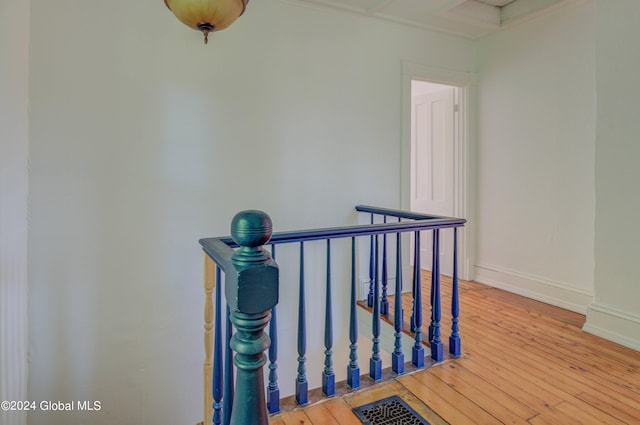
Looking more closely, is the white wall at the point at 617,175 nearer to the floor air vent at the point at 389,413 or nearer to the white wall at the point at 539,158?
the white wall at the point at 539,158

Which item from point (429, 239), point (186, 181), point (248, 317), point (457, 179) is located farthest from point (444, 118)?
point (248, 317)

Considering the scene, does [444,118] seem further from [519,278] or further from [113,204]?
[113,204]

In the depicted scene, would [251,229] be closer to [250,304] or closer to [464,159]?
[250,304]

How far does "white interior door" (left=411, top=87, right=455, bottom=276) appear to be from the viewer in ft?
13.2

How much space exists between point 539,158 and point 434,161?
1.16 metres

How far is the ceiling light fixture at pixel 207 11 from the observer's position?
166 cm

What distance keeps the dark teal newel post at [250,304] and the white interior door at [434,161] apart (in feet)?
11.4

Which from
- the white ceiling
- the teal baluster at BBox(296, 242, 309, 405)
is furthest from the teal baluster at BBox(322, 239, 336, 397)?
the white ceiling

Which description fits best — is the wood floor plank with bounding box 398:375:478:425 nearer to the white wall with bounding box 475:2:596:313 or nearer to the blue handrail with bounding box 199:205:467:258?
the blue handrail with bounding box 199:205:467:258

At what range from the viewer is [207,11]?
168 cm

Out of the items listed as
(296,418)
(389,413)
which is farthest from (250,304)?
(389,413)

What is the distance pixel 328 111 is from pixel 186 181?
4.39ft

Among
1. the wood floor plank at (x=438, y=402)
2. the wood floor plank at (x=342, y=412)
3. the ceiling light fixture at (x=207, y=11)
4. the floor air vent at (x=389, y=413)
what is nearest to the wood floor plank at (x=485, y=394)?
the wood floor plank at (x=438, y=402)

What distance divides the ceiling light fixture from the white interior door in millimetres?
2873
